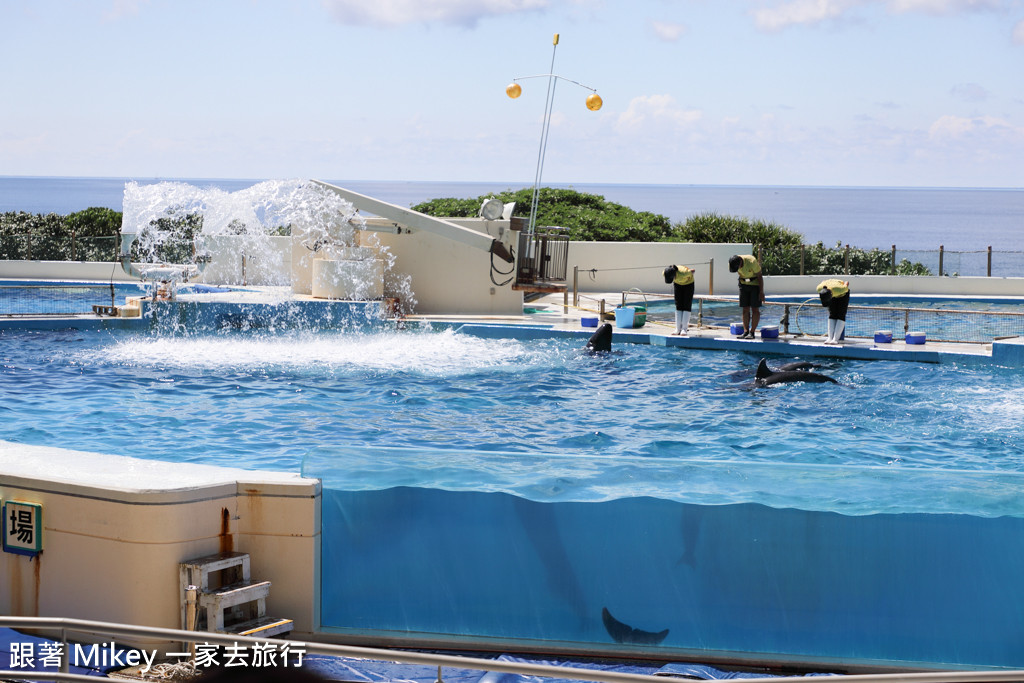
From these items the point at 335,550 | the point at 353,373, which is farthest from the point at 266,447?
the point at 335,550

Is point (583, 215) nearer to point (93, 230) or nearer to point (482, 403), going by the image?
point (93, 230)

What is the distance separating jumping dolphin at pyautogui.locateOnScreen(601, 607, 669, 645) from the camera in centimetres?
501

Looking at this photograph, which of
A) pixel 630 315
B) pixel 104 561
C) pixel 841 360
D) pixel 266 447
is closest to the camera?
pixel 104 561

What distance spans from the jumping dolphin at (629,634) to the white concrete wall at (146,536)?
1.50 metres

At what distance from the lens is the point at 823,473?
5.09m

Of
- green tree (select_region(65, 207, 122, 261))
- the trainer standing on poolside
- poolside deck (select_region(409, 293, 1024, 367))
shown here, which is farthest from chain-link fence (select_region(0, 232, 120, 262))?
the trainer standing on poolside

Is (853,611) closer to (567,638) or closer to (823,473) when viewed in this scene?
(823,473)

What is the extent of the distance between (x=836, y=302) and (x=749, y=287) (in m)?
1.38

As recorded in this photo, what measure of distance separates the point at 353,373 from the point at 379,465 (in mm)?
8846

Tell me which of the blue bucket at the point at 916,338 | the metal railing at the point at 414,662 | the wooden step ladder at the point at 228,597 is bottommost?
the wooden step ladder at the point at 228,597

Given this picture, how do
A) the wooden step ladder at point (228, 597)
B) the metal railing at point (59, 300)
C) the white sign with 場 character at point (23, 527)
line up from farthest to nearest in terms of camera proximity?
the metal railing at point (59, 300), the white sign with 場 character at point (23, 527), the wooden step ladder at point (228, 597)

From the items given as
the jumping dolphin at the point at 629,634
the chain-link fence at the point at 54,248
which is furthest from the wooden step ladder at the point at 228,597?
the chain-link fence at the point at 54,248

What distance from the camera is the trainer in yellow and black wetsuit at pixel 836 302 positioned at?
1565 centimetres

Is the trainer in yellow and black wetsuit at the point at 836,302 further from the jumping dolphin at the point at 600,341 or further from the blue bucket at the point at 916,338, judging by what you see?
the jumping dolphin at the point at 600,341
